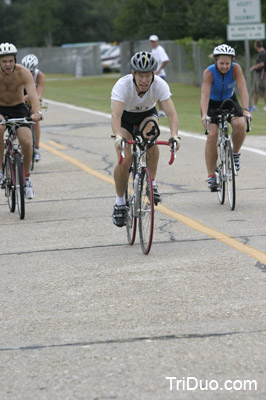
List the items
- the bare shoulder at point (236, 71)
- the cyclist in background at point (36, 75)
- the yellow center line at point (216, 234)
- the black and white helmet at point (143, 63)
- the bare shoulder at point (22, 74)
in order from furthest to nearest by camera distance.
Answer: the cyclist in background at point (36, 75)
the bare shoulder at point (22, 74)
the bare shoulder at point (236, 71)
the black and white helmet at point (143, 63)
the yellow center line at point (216, 234)

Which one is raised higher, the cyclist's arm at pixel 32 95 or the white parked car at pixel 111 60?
the cyclist's arm at pixel 32 95

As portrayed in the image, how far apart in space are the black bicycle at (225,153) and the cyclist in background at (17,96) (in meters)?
2.02

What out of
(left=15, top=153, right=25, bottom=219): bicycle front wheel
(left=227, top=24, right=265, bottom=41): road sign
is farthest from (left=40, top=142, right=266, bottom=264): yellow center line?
(left=227, top=24, right=265, bottom=41): road sign

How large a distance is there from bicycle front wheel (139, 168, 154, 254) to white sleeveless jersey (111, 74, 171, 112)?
32.5 inches

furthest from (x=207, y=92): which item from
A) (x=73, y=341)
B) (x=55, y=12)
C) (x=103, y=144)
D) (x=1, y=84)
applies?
(x=55, y=12)

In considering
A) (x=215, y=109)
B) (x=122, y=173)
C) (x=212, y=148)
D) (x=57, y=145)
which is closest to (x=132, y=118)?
(x=122, y=173)

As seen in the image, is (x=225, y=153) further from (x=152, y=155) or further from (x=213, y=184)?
(x=152, y=155)

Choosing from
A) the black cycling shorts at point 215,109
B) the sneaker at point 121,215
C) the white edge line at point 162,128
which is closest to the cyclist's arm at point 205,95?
the black cycling shorts at point 215,109

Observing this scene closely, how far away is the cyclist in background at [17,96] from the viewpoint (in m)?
10.9

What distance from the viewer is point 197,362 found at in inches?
207

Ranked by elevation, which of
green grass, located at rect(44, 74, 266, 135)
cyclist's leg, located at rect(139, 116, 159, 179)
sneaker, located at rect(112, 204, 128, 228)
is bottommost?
green grass, located at rect(44, 74, 266, 135)

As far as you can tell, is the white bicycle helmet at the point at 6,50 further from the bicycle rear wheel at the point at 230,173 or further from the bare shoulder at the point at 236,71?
the bicycle rear wheel at the point at 230,173

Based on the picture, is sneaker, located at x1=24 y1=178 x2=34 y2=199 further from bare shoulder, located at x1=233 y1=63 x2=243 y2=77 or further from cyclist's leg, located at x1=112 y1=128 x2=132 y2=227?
bare shoulder, located at x1=233 y1=63 x2=243 y2=77

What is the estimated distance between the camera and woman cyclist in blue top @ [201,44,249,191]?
35.5 feet
